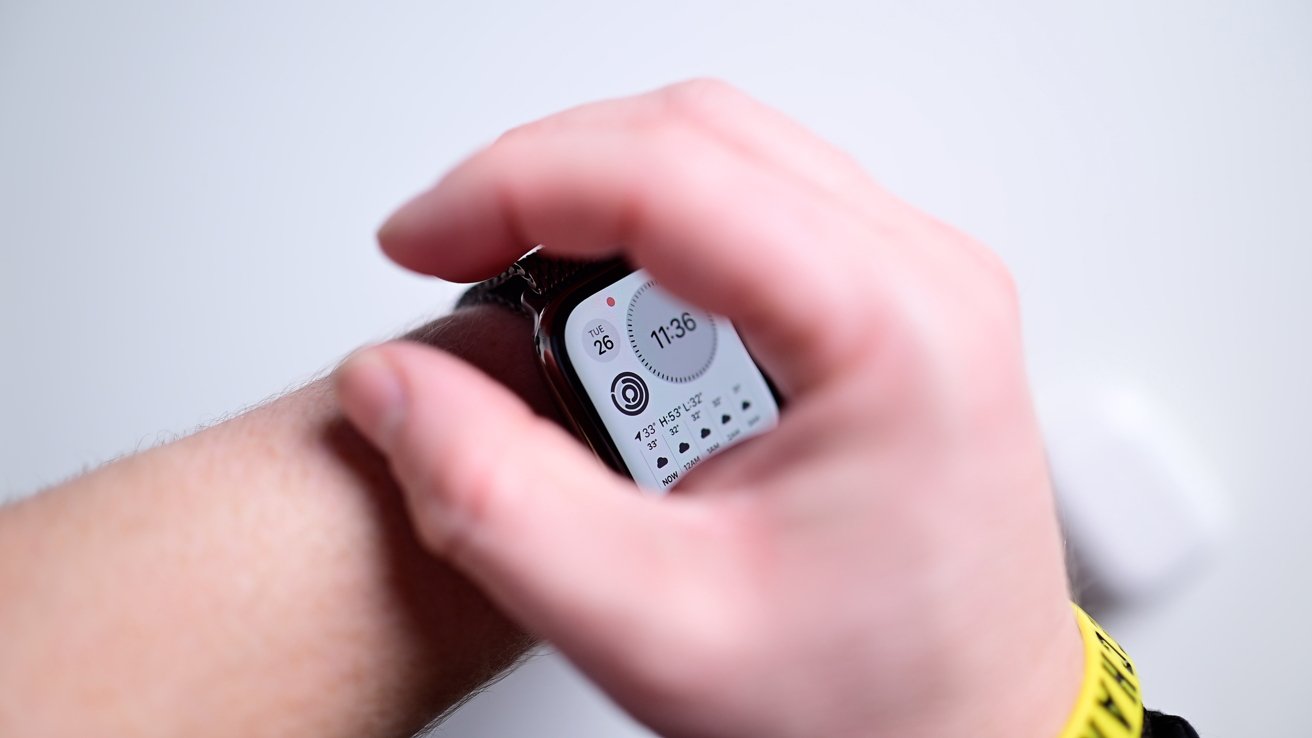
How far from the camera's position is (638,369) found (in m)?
0.79

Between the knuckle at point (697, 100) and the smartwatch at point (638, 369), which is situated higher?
the knuckle at point (697, 100)

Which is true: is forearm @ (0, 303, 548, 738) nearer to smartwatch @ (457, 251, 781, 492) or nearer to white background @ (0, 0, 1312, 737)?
Result: smartwatch @ (457, 251, 781, 492)

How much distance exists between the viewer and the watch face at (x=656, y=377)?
761 millimetres

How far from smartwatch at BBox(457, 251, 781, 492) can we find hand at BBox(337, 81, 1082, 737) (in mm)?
202

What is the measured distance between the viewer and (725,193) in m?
0.50

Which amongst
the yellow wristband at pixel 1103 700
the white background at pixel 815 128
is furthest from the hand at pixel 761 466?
the white background at pixel 815 128

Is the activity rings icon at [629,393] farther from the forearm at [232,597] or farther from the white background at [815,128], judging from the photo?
the white background at [815,128]

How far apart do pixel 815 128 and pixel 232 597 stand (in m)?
0.87

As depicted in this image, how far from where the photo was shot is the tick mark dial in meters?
0.79

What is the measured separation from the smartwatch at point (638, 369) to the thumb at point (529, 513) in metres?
0.24

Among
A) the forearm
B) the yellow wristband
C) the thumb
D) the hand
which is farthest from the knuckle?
the yellow wristband

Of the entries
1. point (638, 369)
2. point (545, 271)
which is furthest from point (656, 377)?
point (545, 271)

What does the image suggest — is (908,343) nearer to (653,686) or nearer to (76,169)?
(653,686)

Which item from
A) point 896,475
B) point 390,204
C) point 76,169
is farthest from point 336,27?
point 896,475
